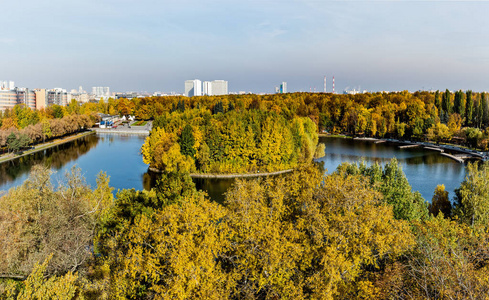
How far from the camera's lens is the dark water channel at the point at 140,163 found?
73.1 ft

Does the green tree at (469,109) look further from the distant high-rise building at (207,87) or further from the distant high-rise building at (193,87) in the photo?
the distant high-rise building at (193,87)

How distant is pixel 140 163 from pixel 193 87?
424ft

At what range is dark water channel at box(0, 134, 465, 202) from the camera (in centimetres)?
2228

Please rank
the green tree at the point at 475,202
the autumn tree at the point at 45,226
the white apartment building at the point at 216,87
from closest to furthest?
1. the autumn tree at the point at 45,226
2. the green tree at the point at 475,202
3. the white apartment building at the point at 216,87

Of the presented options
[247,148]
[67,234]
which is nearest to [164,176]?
[67,234]

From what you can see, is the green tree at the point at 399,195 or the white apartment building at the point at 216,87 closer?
the green tree at the point at 399,195

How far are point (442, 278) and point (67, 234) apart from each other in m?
8.51

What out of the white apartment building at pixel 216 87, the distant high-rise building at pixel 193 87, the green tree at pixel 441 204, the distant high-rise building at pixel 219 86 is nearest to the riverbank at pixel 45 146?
the green tree at pixel 441 204

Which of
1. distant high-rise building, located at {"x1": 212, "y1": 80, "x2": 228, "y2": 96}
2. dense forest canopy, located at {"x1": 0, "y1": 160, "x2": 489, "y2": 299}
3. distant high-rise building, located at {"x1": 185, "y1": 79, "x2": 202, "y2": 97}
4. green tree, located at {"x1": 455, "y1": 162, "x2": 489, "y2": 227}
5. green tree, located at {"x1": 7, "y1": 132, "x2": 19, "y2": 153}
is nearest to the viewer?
dense forest canopy, located at {"x1": 0, "y1": 160, "x2": 489, "y2": 299}

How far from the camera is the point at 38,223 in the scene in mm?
9289

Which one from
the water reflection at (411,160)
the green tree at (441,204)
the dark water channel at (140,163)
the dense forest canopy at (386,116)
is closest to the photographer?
the green tree at (441,204)

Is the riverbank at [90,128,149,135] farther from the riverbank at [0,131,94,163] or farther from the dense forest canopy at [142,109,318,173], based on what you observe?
the dense forest canopy at [142,109,318,173]

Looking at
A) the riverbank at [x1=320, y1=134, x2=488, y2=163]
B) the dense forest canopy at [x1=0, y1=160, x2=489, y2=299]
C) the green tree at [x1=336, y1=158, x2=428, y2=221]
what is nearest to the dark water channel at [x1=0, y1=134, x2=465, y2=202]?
the riverbank at [x1=320, y1=134, x2=488, y2=163]

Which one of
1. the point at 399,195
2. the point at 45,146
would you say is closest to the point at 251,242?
the point at 399,195
